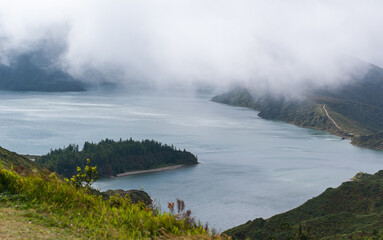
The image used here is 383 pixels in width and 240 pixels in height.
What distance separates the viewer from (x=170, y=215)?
6.00 m

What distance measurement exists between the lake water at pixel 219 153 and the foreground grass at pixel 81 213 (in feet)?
83.1

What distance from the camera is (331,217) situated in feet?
129

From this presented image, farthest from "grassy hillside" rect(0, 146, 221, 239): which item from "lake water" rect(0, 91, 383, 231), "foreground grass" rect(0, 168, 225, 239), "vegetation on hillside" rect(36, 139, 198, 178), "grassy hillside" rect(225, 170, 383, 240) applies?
"vegetation on hillside" rect(36, 139, 198, 178)

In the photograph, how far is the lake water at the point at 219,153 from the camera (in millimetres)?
64750

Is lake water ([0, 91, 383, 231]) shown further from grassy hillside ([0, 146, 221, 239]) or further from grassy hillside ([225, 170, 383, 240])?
grassy hillside ([0, 146, 221, 239])

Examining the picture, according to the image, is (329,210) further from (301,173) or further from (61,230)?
(61,230)

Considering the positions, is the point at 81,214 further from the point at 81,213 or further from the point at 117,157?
the point at 117,157

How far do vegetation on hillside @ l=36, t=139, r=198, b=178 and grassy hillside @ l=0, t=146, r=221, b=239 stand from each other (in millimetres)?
76569

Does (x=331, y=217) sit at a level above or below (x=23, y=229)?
below

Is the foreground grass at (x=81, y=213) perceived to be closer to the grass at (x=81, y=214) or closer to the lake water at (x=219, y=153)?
the grass at (x=81, y=214)

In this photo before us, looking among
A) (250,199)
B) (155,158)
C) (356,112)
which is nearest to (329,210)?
(250,199)

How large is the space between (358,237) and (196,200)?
37.1m

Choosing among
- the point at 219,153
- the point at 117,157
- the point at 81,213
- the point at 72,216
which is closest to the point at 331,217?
the point at 81,213

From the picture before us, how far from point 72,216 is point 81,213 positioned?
0.16m
